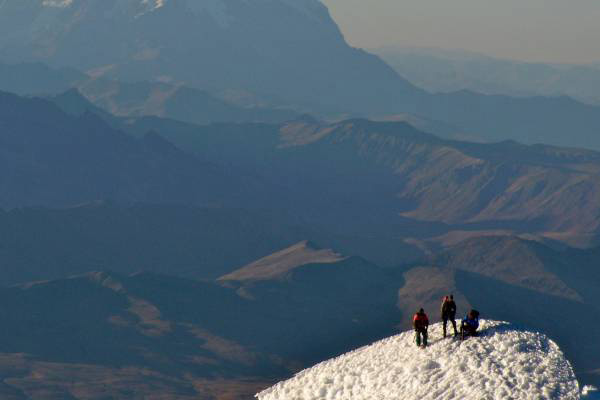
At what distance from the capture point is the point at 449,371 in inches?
2024

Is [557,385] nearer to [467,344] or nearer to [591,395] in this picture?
[591,395]

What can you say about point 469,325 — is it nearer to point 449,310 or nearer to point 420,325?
point 449,310

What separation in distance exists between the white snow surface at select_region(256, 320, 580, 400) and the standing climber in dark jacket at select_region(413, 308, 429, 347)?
0.47 m

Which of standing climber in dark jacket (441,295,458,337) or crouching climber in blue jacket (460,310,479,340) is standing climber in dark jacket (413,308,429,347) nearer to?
standing climber in dark jacket (441,295,458,337)

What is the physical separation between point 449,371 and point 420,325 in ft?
14.6

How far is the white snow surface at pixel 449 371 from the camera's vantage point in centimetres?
4753

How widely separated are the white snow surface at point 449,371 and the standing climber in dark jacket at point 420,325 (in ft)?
1.55

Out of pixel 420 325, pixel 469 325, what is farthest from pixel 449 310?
pixel 420 325

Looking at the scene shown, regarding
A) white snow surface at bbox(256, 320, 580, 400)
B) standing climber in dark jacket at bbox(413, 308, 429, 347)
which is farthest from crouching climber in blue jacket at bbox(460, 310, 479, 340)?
standing climber in dark jacket at bbox(413, 308, 429, 347)

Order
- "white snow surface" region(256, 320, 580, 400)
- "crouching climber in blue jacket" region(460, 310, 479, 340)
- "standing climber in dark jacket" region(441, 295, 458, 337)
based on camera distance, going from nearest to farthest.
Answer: "white snow surface" region(256, 320, 580, 400), "crouching climber in blue jacket" region(460, 310, 479, 340), "standing climber in dark jacket" region(441, 295, 458, 337)

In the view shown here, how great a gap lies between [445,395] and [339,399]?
8.11m

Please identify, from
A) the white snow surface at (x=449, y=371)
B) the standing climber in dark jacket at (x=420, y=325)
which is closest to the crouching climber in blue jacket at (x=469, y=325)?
the white snow surface at (x=449, y=371)

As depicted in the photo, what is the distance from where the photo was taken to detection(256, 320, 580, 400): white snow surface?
1871 inches

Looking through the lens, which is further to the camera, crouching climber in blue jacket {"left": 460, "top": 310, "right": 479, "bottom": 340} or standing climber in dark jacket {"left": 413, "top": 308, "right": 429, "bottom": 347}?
standing climber in dark jacket {"left": 413, "top": 308, "right": 429, "bottom": 347}
